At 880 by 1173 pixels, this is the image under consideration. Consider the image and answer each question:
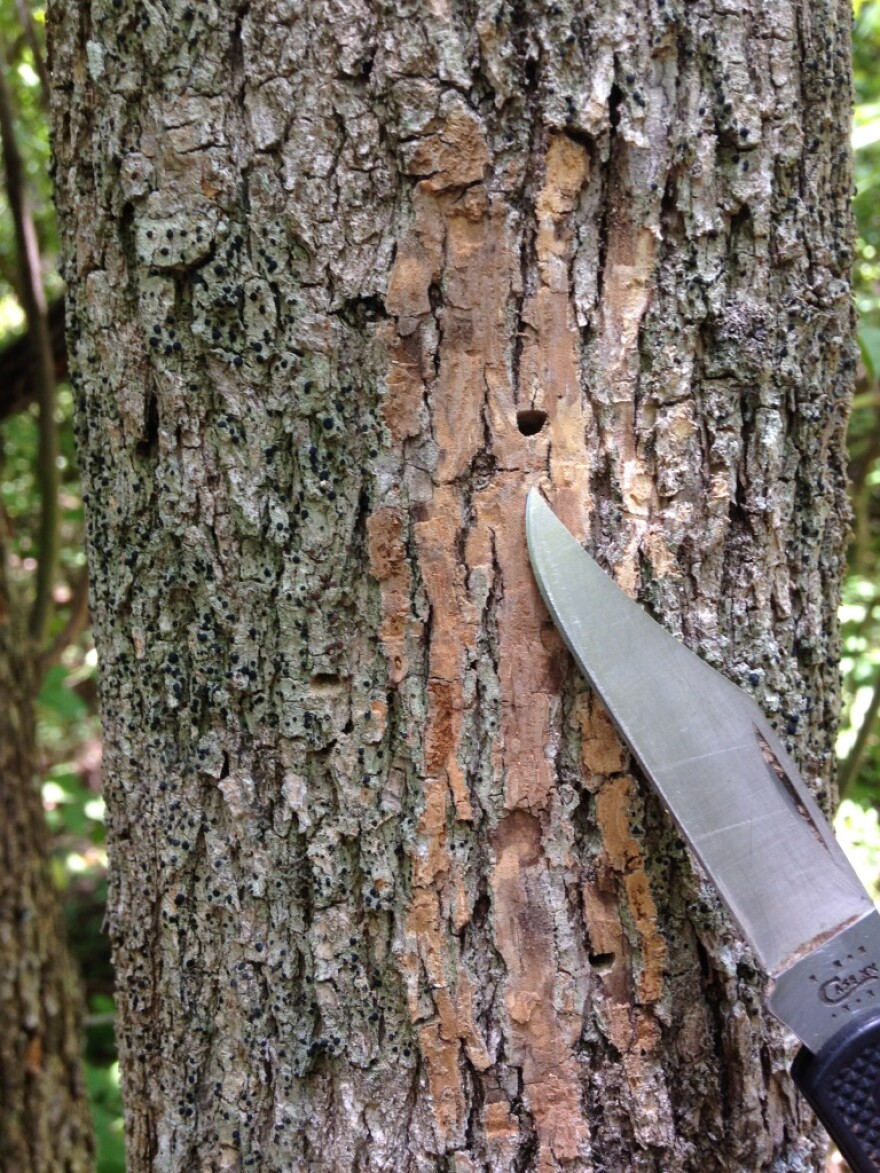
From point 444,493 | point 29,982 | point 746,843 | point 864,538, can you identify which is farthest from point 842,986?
point 864,538

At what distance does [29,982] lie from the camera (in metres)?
2.36

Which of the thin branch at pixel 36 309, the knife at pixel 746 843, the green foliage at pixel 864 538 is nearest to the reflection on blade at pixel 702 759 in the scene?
the knife at pixel 746 843

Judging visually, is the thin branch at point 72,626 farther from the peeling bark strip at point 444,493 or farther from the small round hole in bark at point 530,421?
the small round hole in bark at point 530,421

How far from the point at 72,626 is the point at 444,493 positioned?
2.92 meters

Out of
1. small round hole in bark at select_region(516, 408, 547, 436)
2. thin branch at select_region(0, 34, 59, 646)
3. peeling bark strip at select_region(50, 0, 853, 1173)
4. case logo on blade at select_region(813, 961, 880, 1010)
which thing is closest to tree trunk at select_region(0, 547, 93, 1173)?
thin branch at select_region(0, 34, 59, 646)

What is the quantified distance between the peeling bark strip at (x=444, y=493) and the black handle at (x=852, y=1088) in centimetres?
11

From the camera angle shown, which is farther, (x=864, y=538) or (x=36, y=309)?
(x=864, y=538)

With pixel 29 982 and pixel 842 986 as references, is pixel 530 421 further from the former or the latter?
pixel 29 982

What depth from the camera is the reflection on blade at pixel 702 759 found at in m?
0.90

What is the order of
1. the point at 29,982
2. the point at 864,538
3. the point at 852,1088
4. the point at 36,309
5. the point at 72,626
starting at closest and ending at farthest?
the point at 852,1088 → the point at 29,982 → the point at 36,309 → the point at 864,538 → the point at 72,626

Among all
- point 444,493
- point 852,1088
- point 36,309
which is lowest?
point 852,1088

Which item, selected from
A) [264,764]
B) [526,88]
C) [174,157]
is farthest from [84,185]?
[264,764]

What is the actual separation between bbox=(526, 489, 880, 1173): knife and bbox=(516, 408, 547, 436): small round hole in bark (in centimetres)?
6

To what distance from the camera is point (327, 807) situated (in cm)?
95
